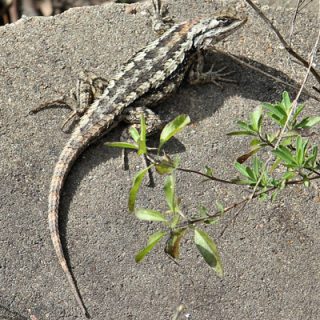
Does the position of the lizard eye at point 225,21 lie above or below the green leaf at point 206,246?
below

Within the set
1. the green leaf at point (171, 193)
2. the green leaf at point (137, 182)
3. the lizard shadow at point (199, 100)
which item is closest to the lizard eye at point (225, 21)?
the lizard shadow at point (199, 100)

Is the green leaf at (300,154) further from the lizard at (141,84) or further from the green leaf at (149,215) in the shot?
the lizard at (141,84)

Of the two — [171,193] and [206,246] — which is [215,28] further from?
[206,246]

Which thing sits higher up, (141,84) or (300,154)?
(300,154)

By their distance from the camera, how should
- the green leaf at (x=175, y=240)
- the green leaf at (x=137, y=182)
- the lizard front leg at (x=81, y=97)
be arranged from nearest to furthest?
the green leaf at (x=137, y=182) < the green leaf at (x=175, y=240) < the lizard front leg at (x=81, y=97)

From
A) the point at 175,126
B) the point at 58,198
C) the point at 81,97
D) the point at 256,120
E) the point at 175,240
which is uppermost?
the point at 175,126

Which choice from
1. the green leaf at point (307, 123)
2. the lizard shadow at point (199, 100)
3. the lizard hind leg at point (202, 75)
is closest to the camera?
the green leaf at point (307, 123)

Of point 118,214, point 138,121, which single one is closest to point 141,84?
point 138,121
